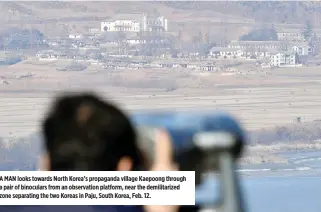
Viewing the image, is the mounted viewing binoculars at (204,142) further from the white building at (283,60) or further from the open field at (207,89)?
the white building at (283,60)

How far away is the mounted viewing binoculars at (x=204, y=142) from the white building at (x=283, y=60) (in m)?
17.1

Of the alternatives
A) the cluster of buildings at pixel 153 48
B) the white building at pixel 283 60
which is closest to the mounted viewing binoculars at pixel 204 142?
the cluster of buildings at pixel 153 48

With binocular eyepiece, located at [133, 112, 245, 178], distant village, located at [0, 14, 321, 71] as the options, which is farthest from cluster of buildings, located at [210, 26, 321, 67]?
binocular eyepiece, located at [133, 112, 245, 178]

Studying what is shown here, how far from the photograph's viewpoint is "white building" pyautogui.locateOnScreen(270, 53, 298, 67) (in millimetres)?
18544

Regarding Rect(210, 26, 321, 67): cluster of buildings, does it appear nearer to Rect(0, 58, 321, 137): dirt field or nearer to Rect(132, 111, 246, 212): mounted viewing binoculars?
Rect(0, 58, 321, 137): dirt field

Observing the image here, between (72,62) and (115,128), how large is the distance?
54.2 feet

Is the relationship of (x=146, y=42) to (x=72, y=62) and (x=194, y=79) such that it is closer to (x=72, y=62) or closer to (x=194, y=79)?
(x=72, y=62)

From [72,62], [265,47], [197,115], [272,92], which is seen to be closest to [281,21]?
[272,92]

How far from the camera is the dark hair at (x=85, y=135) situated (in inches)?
34.0

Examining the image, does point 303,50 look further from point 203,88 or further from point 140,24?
point 140,24

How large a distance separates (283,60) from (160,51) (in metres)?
3.01

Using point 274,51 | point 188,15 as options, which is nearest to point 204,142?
point 274,51

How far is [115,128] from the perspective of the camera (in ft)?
2.88

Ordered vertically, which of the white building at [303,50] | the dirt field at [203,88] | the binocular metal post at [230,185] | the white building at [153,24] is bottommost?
the dirt field at [203,88]
